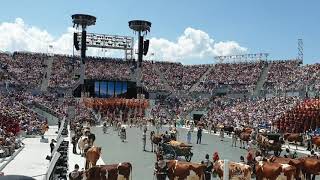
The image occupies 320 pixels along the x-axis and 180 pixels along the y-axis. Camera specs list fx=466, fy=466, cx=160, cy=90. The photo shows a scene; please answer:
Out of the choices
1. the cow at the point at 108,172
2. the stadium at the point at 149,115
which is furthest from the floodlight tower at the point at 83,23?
the cow at the point at 108,172

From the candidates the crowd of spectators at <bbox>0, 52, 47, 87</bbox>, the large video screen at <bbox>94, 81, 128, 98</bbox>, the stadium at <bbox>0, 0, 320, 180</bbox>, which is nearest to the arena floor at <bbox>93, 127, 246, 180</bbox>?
the stadium at <bbox>0, 0, 320, 180</bbox>

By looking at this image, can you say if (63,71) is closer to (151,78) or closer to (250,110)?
(151,78)

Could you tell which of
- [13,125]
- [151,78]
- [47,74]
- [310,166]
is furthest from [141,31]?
[310,166]

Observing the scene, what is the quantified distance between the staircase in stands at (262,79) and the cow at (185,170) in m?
48.6

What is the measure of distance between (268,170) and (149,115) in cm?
4719

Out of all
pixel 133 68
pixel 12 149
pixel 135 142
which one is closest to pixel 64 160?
pixel 12 149

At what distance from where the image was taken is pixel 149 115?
64.0 m

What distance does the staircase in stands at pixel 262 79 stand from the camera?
217 feet

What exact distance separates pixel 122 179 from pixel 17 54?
211 feet

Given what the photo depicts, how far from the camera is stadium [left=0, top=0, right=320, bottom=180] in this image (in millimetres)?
20469

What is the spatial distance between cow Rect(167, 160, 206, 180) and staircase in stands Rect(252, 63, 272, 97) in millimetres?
48574

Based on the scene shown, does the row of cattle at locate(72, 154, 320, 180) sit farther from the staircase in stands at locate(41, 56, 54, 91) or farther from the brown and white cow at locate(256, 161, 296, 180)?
the staircase in stands at locate(41, 56, 54, 91)

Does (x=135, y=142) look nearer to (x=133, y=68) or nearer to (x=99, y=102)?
(x=99, y=102)

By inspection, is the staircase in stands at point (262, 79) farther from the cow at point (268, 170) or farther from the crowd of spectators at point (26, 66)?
the cow at point (268, 170)
